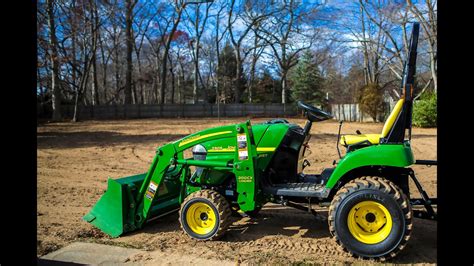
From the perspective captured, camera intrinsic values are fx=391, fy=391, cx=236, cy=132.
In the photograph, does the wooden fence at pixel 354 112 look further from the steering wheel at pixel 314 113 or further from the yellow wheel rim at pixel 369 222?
the yellow wheel rim at pixel 369 222

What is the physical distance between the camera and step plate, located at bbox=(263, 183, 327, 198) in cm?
443

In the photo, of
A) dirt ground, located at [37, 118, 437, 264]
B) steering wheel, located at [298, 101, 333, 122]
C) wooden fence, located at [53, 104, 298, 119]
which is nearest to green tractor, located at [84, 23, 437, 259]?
steering wheel, located at [298, 101, 333, 122]

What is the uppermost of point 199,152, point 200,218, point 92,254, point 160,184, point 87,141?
point 199,152

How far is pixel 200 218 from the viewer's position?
15.6 feet

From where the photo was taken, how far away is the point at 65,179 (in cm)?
862

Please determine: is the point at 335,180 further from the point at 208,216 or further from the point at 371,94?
the point at 371,94

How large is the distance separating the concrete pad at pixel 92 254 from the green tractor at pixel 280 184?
0.47 meters

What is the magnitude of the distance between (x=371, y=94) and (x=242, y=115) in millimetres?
14490

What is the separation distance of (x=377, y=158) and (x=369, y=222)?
0.67 metres

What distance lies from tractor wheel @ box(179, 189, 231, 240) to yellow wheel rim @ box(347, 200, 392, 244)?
1.42 m

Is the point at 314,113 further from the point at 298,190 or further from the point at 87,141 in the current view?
the point at 87,141

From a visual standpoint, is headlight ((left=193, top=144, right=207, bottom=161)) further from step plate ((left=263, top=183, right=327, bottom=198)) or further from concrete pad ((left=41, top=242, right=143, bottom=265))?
concrete pad ((left=41, top=242, right=143, bottom=265))

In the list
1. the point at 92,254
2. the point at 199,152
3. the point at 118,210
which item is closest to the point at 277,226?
the point at 199,152

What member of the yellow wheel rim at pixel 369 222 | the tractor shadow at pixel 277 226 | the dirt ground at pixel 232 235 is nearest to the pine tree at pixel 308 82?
the dirt ground at pixel 232 235
